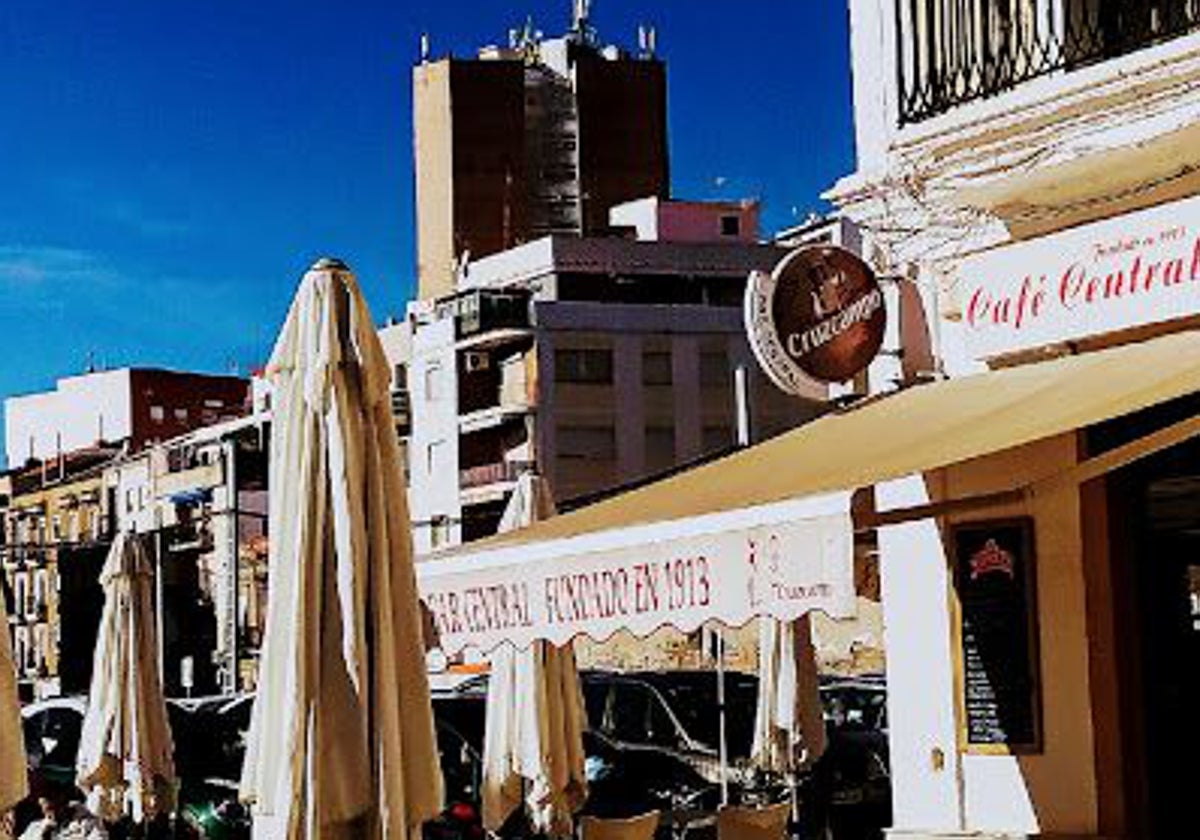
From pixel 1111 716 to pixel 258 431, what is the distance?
7369 cm

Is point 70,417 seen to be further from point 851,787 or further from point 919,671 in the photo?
point 919,671

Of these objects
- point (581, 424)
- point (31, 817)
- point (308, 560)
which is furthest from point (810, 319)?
point (581, 424)

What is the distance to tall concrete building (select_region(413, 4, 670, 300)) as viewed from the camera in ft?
297

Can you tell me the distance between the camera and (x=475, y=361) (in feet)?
253

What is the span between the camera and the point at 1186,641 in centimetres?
1332

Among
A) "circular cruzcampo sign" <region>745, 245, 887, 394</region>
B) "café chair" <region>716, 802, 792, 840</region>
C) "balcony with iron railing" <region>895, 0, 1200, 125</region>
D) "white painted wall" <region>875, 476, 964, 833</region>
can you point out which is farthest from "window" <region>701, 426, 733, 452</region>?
"café chair" <region>716, 802, 792, 840</region>

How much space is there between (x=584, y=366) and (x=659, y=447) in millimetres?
3660

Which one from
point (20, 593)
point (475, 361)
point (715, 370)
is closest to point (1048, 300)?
point (715, 370)

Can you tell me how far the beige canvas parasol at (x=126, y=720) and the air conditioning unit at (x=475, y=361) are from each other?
58720 mm

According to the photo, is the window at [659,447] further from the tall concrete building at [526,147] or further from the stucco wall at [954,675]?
the stucco wall at [954,675]

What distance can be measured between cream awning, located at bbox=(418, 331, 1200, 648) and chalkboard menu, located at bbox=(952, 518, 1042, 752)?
1042 millimetres

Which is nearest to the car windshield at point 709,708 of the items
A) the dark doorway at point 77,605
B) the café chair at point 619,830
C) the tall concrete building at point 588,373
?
the café chair at point 619,830

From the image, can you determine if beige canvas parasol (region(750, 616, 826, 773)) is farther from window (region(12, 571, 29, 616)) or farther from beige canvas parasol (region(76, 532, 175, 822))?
window (region(12, 571, 29, 616))

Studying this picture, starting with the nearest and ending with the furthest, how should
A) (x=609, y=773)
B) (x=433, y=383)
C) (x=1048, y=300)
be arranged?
(x=1048, y=300), (x=609, y=773), (x=433, y=383)
